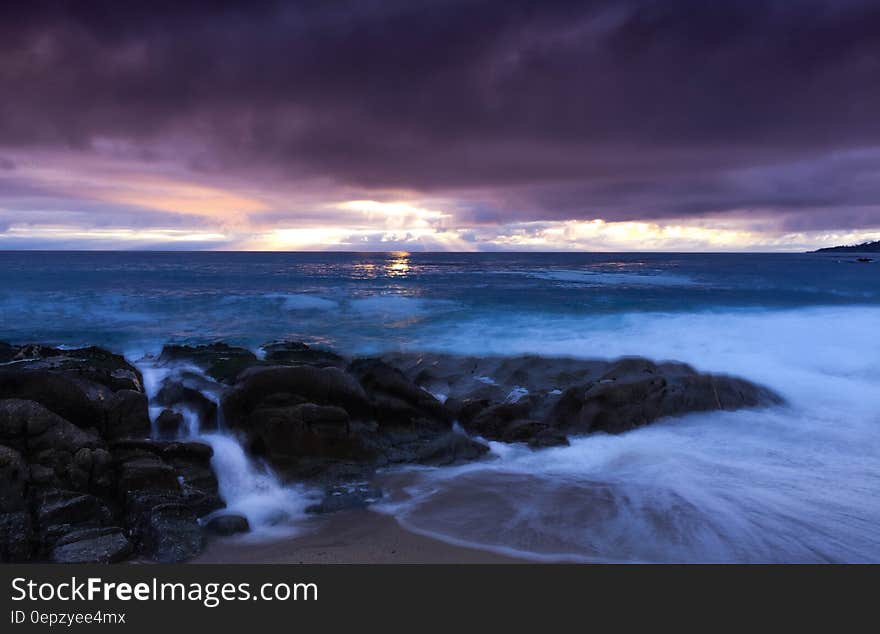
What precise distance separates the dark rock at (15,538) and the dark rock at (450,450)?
516cm

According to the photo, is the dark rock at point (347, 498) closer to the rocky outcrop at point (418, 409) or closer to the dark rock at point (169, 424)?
the rocky outcrop at point (418, 409)

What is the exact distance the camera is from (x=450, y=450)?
897 centimetres

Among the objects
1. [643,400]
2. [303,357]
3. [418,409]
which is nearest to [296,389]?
[418,409]

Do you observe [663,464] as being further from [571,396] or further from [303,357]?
[303,357]

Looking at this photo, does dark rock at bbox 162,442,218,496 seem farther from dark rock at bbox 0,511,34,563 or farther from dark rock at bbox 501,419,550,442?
dark rock at bbox 501,419,550,442

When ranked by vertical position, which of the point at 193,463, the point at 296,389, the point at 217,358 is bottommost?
the point at 193,463

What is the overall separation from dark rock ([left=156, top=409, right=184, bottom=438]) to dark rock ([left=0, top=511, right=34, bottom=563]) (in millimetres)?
2958

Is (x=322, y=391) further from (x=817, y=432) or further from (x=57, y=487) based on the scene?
(x=817, y=432)

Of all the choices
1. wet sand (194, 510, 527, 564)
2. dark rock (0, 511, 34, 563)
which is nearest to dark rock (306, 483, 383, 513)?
wet sand (194, 510, 527, 564)

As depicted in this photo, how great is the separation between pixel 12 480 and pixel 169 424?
8.92 ft

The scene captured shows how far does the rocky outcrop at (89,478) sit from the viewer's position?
224 inches

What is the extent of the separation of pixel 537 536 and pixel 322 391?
187 inches

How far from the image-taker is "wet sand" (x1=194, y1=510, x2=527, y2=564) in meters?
5.78

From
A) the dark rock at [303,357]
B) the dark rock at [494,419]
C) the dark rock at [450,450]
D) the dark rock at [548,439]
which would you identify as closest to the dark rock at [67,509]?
the dark rock at [450,450]
